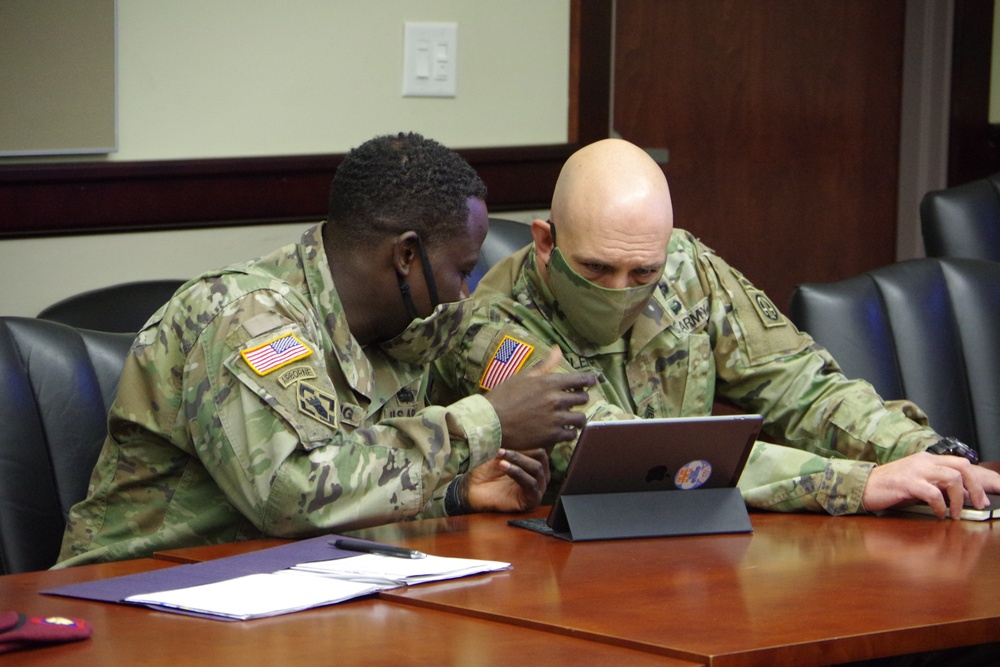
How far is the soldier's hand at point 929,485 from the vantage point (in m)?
1.96

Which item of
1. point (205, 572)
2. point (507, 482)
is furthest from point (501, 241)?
point (205, 572)

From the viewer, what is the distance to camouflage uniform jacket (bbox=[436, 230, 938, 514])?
2285mm

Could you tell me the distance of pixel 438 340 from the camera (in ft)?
6.76

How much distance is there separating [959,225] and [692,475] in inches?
80.3

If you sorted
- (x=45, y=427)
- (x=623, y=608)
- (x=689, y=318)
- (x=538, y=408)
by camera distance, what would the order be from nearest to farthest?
1. (x=623, y=608)
2. (x=538, y=408)
3. (x=45, y=427)
4. (x=689, y=318)

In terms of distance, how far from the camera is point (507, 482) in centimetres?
205

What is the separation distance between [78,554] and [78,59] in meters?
1.33

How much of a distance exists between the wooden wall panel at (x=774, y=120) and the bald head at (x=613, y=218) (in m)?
1.88

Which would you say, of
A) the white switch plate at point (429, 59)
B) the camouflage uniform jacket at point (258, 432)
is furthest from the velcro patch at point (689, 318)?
the white switch plate at point (429, 59)

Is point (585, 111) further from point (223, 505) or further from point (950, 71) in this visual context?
point (223, 505)

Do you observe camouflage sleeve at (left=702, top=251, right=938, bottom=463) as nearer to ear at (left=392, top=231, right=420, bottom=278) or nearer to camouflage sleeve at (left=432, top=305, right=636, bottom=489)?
camouflage sleeve at (left=432, top=305, right=636, bottom=489)

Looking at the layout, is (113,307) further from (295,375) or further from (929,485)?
(929,485)

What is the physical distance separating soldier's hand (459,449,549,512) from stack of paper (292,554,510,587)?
31 cm

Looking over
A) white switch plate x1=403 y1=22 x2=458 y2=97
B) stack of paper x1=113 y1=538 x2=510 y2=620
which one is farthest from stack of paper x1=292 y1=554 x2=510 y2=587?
white switch plate x1=403 y1=22 x2=458 y2=97
